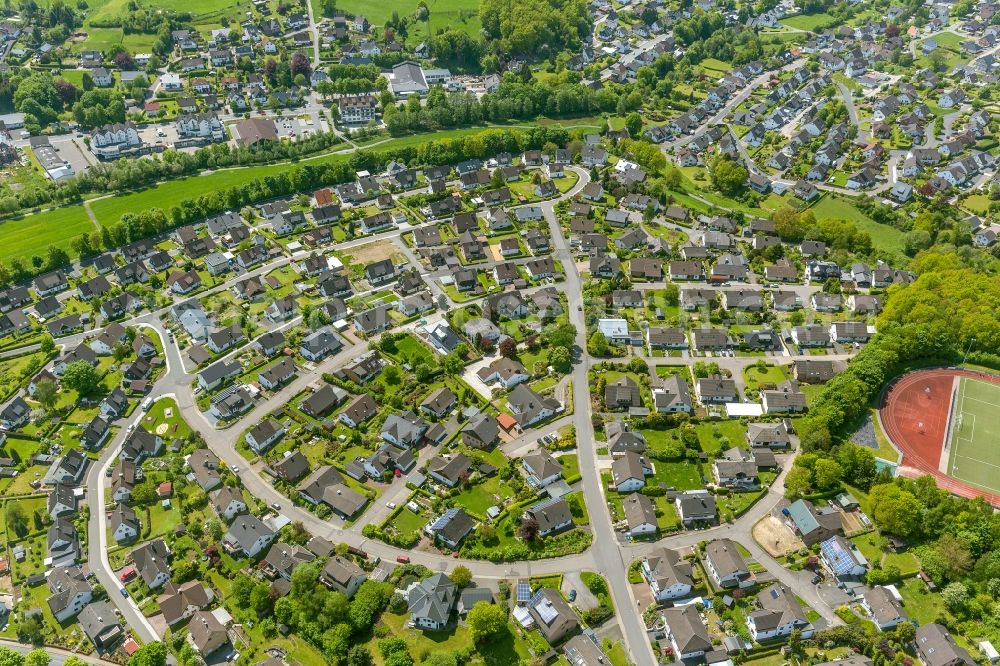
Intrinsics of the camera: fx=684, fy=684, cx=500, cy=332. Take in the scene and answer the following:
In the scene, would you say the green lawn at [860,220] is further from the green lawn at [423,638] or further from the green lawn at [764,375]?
the green lawn at [423,638]

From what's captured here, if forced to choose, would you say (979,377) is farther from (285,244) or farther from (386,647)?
(285,244)

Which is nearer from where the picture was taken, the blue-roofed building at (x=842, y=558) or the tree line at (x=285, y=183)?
the blue-roofed building at (x=842, y=558)

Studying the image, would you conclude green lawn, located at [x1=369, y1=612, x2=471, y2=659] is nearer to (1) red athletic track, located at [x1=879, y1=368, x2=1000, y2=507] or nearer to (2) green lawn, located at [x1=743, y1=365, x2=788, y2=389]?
(2) green lawn, located at [x1=743, y1=365, x2=788, y2=389]

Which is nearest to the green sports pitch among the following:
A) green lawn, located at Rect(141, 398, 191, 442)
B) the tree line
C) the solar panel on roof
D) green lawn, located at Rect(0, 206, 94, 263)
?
the solar panel on roof

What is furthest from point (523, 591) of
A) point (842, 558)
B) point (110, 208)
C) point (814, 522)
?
point (110, 208)

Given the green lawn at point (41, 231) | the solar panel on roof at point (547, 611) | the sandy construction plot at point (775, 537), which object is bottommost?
the sandy construction plot at point (775, 537)

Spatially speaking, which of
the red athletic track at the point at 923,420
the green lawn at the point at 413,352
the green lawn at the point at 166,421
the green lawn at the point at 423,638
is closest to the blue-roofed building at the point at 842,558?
the red athletic track at the point at 923,420
